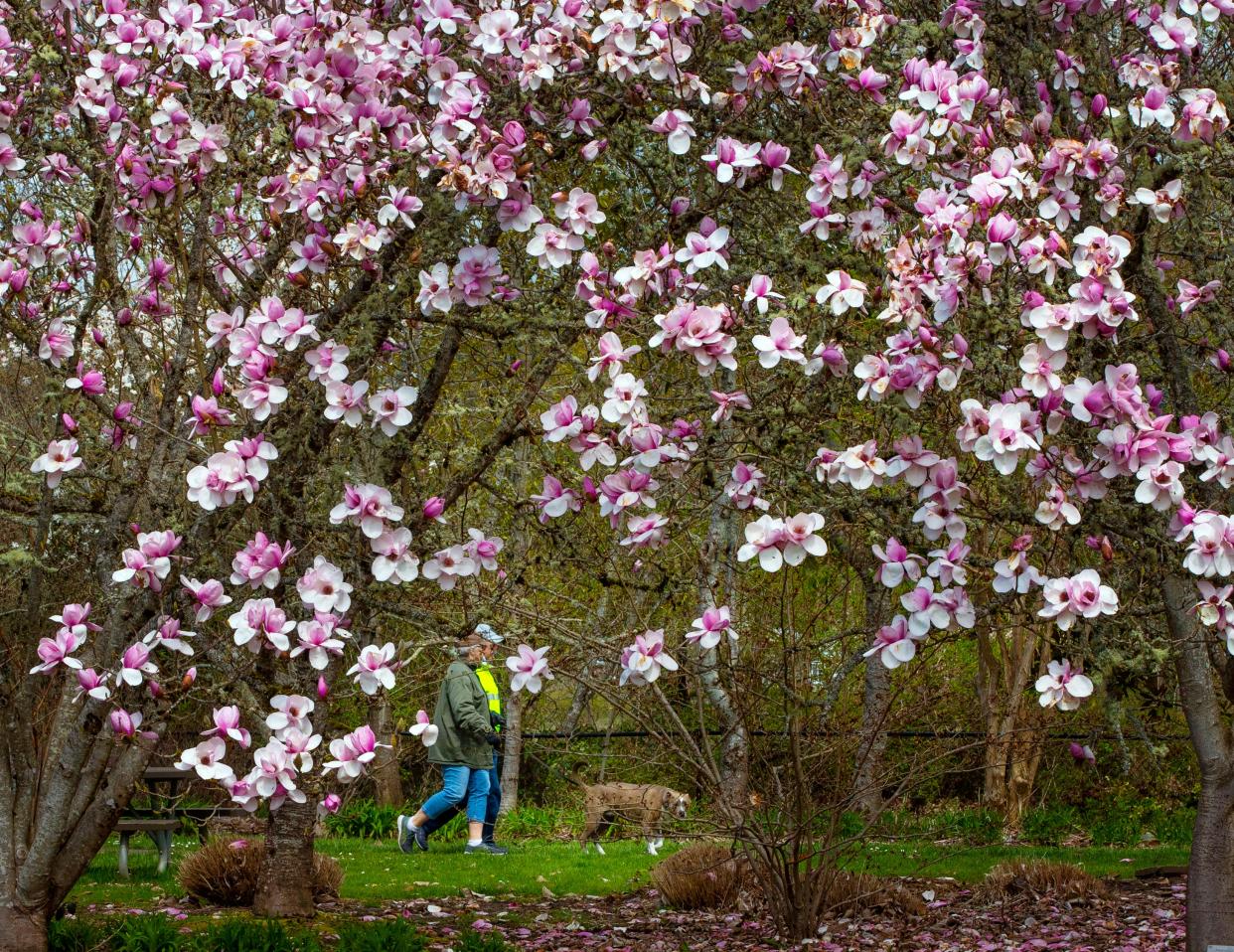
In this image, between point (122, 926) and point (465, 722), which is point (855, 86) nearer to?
point (122, 926)

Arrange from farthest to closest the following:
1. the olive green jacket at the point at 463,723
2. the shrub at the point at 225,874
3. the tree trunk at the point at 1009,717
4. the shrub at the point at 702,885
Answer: the tree trunk at the point at 1009,717, the olive green jacket at the point at 463,723, the shrub at the point at 702,885, the shrub at the point at 225,874

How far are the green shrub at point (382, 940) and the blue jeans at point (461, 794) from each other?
483cm

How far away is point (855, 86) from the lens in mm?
4035

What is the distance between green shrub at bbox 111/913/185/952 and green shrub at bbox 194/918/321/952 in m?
0.14

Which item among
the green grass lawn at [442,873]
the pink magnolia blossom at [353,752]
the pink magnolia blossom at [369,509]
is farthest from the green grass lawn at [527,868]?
the pink magnolia blossom at [369,509]

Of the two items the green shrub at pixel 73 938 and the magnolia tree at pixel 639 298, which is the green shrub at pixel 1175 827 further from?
the green shrub at pixel 73 938

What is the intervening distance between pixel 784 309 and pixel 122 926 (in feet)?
12.1

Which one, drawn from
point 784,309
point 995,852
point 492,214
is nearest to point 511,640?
point 492,214

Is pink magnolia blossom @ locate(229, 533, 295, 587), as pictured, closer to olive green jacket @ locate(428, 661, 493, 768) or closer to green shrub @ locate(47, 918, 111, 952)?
green shrub @ locate(47, 918, 111, 952)

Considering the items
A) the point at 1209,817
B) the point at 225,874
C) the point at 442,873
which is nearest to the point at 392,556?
the point at 1209,817

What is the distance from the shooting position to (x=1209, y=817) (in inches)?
211

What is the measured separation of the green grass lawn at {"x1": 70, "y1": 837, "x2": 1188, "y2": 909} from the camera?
8.22 meters

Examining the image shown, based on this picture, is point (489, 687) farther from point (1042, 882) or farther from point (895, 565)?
point (895, 565)

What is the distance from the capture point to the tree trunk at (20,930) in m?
4.80
